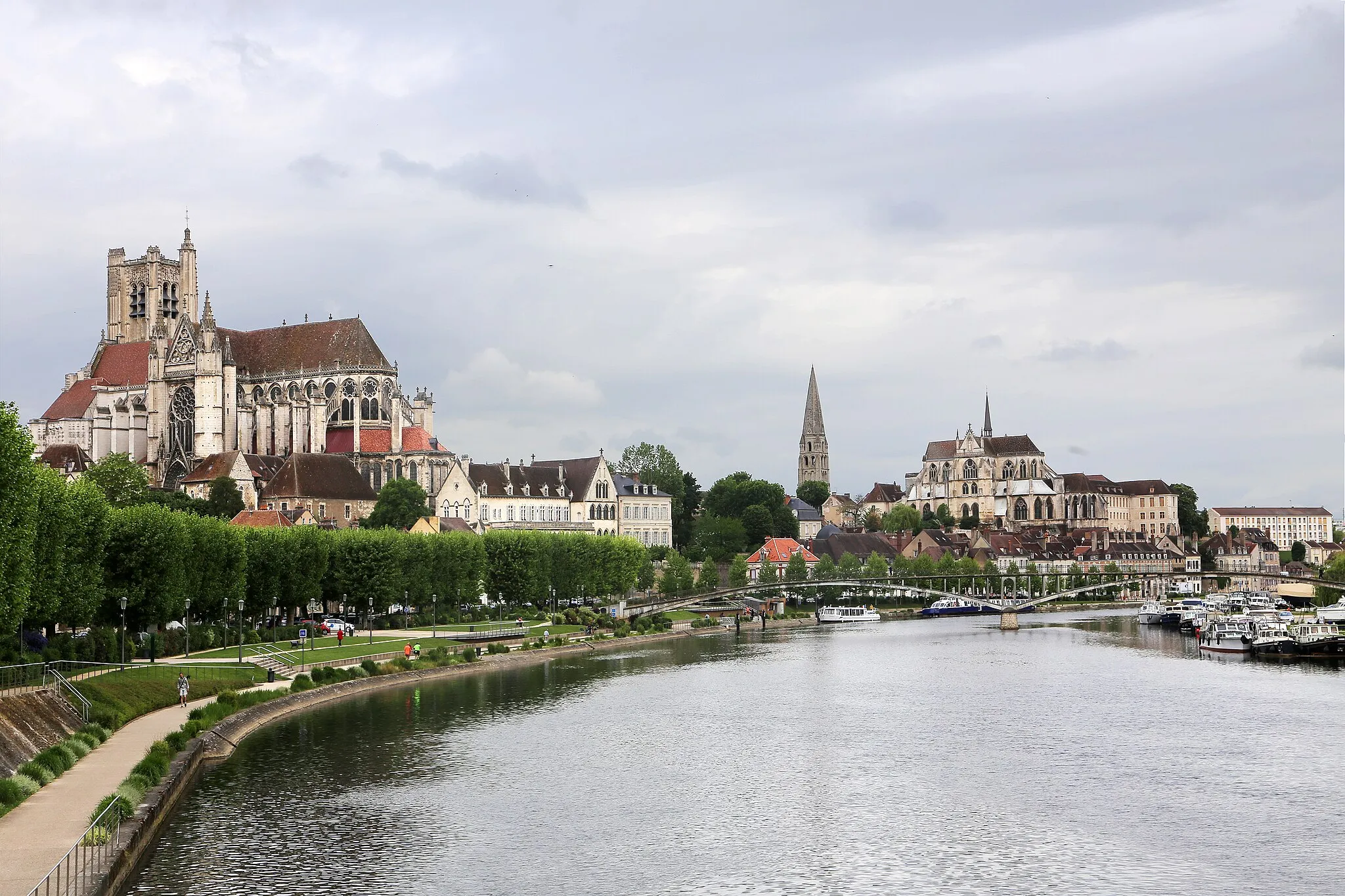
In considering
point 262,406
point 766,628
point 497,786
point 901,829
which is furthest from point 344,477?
point 901,829

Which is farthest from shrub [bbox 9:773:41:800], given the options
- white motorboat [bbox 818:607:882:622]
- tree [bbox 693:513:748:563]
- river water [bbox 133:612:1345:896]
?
tree [bbox 693:513:748:563]

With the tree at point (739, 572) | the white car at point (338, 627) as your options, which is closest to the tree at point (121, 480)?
the white car at point (338, 627)

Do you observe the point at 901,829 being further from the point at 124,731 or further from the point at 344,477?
the point at 344,477

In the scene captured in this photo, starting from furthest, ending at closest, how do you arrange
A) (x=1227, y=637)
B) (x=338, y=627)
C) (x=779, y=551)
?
(x=779, y=551)
(x=1227, y=637)
(x=338, y=627)

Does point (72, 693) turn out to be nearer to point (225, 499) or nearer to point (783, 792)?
point (783, 792)

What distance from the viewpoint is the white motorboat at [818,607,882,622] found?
13825 cm

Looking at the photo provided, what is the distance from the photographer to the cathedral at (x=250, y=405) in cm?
14950

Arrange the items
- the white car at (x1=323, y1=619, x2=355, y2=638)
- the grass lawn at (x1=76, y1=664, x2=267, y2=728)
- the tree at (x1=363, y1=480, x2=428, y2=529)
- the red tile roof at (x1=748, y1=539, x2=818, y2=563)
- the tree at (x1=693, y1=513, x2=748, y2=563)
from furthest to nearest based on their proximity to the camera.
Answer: the tree at (x1=693, y1=513, x2=748, y2=563) → the red tile roof at (x1=748, y1=539, x2=818, y2=563) → the tree at (x1=363, y1=480, x2=428, y2=529) → the white car at (x1=323, y1=619, x2=355, y2=638) → the grass lawn at (x1=76, y1=664, x2=267, y2=728)

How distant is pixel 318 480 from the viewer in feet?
444

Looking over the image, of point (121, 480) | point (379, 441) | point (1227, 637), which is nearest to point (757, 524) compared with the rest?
point (379, 441)

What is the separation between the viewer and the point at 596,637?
95.6 m

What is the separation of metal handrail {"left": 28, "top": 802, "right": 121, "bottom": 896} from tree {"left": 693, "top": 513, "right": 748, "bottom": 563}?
5472 inches

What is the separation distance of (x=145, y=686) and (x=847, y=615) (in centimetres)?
9548

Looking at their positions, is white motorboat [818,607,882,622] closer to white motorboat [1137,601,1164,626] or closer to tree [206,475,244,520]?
white motorboat [1137,601,1164,626]
